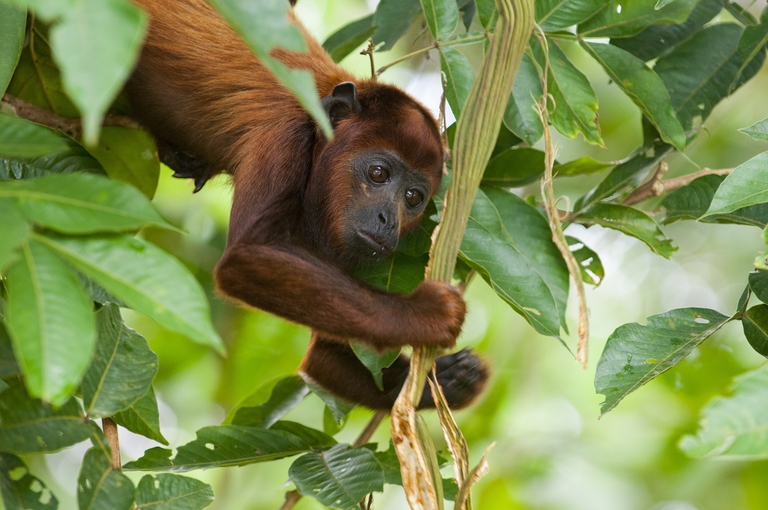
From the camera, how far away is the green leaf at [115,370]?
5.66 ft

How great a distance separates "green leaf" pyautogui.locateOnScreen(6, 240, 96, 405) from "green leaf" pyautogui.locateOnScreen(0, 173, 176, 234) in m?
0.06

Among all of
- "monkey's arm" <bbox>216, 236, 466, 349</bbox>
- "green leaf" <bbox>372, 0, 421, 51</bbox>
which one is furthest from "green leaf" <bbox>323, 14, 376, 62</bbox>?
"monkey's arm" <bbox>216, 236, 466, 349</bbox>

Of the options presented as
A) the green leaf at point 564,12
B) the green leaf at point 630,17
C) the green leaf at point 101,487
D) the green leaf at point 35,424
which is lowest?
the green leaf at point 101,487

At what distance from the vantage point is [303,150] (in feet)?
10.0

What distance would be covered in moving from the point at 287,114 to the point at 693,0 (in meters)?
1.57

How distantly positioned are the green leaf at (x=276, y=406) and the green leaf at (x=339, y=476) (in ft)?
1.85

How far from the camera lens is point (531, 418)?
5695mm

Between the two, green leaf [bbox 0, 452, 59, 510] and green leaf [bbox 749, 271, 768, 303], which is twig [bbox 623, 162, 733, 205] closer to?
green leaf [bbox 749, 271, 768, 303]

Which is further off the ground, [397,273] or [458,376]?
[397,273]

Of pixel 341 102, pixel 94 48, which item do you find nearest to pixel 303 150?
pixel 341 102

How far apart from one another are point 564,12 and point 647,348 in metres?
1.17

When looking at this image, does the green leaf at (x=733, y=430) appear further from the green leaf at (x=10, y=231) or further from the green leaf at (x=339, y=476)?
the green leaf at (x=339, y=476)

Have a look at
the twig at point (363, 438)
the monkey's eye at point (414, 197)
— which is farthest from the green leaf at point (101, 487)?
the monkey's eye at point (414, 197)

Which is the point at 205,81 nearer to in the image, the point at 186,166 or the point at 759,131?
the point at 186,166
